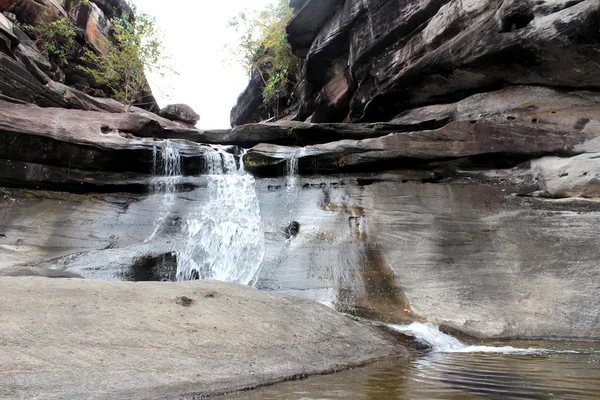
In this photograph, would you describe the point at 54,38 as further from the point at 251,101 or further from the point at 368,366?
the point at 368,366

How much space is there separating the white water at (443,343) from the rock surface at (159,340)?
0.92m

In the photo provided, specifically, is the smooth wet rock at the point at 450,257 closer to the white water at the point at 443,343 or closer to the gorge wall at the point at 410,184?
the gorge wall at the point at 410,184

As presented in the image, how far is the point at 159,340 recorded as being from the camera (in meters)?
4.63

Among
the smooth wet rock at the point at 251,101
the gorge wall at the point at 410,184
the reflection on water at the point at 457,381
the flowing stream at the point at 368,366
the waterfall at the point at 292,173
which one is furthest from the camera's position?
the smooth wet rock at the point at 251,101

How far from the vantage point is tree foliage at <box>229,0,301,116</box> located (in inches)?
1092

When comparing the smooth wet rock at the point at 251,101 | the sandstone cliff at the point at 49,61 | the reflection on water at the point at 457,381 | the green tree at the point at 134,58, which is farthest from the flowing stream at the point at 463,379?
the smooth wet rock at the point at 251,101

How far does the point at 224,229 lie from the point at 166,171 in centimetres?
383

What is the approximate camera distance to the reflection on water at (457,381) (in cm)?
351

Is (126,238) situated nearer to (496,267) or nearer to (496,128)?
(496,267)

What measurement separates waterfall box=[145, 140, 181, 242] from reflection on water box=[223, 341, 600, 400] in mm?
10849

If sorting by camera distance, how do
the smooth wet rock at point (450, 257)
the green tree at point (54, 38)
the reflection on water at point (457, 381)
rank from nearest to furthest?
the reflection on water at point (457, 381) < the smooth wet rock at point (450, 257) < the green tree at point (54, 38)

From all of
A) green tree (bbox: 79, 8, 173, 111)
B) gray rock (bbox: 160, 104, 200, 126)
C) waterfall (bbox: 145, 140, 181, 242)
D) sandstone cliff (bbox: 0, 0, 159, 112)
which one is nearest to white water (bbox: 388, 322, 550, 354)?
waterfall (bbox: 145, 140, 181, 242)

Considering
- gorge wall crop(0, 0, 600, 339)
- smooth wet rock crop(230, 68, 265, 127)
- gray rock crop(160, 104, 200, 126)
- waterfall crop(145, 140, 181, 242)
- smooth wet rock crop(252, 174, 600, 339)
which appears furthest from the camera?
gray rock crop(160, 104, 200, 126)

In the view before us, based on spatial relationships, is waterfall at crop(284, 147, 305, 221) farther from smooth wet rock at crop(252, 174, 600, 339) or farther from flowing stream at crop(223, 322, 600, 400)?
flowing stream at crop(223, 322, 600, 400)
